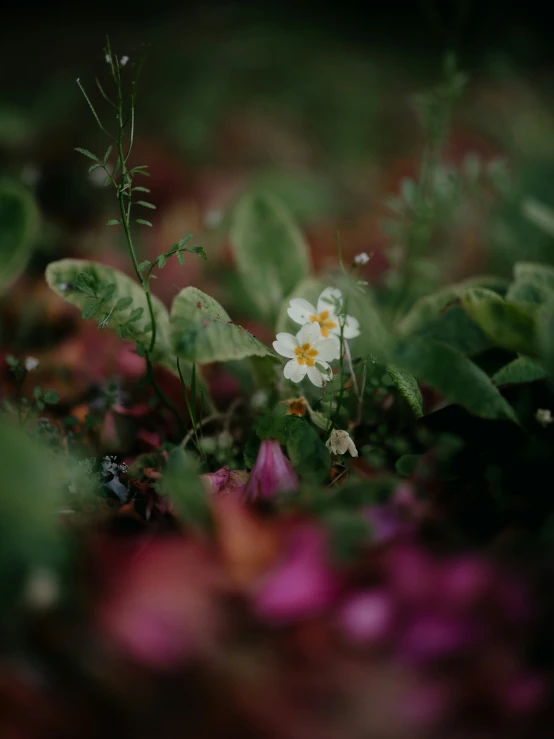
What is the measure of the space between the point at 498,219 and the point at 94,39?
7.67ft

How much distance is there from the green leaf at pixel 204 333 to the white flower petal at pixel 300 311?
0.10m

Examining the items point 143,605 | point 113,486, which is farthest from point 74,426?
point 143,605

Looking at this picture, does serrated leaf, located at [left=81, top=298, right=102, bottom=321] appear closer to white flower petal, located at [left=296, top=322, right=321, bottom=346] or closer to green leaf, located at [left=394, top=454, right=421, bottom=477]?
white flower petal, located at [left=296, top=322, right=321, bottom=346]

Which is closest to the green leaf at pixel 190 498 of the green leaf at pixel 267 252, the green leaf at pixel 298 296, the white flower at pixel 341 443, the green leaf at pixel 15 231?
the white flower at pixel 341 443

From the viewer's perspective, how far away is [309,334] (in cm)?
100

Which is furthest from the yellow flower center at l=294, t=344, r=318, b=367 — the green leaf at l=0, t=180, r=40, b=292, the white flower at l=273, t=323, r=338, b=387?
the green leaf at l=0, t=180, r=40, b=292

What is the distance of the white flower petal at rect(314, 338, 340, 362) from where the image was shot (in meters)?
1.00

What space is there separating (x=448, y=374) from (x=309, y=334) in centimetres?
23

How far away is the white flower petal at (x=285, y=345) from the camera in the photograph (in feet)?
3.25

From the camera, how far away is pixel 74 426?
1209mm

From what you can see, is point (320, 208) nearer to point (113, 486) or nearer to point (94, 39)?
point (113, 486)

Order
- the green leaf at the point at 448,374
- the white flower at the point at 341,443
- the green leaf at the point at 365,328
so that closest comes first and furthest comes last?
the green leaf at the point at 448,374 → the white flower at the point at 341,443 → the green leaf at the point at 365,328

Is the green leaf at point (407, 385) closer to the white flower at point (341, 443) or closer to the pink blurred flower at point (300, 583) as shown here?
the white flower at point (341, 443)

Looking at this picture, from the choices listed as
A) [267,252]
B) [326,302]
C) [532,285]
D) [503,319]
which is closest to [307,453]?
[326,302]
